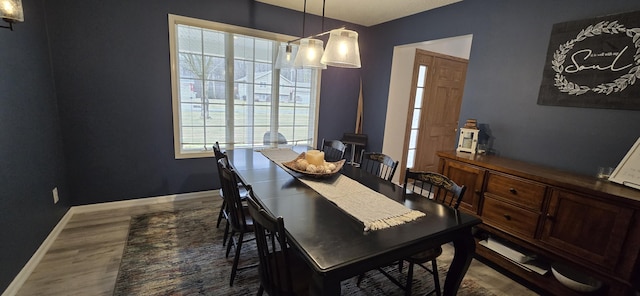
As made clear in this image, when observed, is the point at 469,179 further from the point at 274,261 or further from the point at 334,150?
the point at 274,261

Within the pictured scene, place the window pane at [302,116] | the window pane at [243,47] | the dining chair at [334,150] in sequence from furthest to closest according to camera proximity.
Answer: the window pane at [302,116] < the window pane at [243,47] < the dining chair at [334,150]

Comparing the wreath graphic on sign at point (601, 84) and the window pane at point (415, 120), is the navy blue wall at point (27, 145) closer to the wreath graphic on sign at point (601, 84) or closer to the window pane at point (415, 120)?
the wreath graphic on sign at point (601, 84)

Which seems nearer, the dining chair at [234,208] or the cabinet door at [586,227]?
the cabinet door at [586,227]

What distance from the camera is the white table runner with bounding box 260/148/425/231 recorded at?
147 centimetres

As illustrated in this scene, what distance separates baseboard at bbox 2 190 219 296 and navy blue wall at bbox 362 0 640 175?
3.40m

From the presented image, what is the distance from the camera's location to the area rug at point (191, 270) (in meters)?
1.97

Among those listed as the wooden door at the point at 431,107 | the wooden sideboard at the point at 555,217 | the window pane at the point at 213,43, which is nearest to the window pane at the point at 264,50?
the window pane at the point at 213,43

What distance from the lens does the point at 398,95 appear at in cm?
407

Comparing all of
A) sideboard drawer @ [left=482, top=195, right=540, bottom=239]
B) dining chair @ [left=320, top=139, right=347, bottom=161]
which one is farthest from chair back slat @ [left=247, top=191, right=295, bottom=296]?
sideboard drawer @ [left=482, top=195, right=540, bottom=239]

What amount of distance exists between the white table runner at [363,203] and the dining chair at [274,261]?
42 cm

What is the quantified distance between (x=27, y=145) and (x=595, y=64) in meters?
4.33

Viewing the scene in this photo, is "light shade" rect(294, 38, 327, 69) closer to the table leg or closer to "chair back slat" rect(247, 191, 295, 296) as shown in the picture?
"chair back slat" rect(247, 191, 295, 296)

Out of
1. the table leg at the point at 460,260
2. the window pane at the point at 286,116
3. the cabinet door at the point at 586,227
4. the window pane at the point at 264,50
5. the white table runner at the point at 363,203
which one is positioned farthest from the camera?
the window pane at the point at 286,116

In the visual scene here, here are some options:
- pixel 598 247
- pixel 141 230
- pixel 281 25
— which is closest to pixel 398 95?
pixel 281 25
